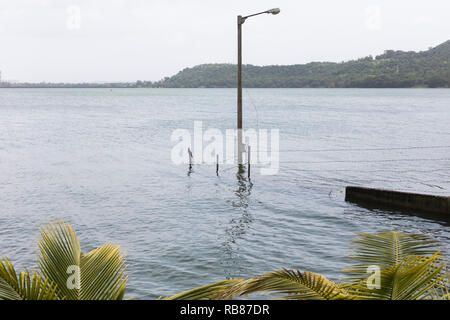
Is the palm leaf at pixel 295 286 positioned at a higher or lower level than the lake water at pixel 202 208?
higher

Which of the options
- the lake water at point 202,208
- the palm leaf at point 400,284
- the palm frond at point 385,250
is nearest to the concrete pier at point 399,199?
the lake water at point 202,208

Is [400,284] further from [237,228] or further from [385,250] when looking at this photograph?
[237,228]

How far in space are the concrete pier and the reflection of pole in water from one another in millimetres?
4673

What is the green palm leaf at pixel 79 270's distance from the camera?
4305 millimetres

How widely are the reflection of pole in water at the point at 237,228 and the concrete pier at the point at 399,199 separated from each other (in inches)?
184

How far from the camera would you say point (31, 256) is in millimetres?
13656

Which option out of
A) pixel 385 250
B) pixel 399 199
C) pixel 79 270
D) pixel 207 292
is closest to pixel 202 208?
pixel 399 199

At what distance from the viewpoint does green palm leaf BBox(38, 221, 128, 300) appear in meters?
4.30

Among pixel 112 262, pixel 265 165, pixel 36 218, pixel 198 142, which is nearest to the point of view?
pixel 112 262

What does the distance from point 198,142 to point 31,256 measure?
129 feet

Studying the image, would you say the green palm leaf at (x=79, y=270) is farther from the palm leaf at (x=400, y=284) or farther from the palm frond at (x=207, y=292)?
the palm leaf at (x=400, y=284)
